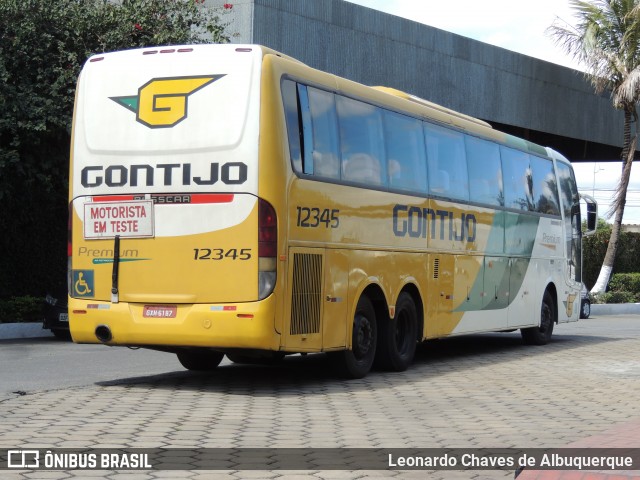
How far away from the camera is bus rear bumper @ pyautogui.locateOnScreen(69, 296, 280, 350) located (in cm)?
1166

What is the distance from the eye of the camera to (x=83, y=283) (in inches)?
495

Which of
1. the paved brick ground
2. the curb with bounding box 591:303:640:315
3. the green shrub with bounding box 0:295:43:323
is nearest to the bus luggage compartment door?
the paved brick ground

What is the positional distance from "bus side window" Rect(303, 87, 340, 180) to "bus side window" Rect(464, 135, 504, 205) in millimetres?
4379

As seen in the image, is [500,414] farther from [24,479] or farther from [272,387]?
[24,479]

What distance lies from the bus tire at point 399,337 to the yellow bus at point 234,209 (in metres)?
0.03

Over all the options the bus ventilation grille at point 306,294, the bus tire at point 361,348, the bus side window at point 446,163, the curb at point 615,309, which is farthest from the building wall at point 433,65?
the bus ventilation grille at point 306,294

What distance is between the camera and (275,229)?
11.8 m

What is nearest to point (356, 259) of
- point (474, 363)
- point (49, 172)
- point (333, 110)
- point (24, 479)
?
point (333, 110)

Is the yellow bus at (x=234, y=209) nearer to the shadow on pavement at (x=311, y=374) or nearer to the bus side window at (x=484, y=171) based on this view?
the shadow on pavement at (x=311, y=374)

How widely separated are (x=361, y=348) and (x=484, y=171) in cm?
494

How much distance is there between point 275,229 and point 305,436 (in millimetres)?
3140

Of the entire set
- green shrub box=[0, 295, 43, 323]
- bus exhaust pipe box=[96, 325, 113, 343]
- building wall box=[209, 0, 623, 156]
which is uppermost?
building wall box=[209, 0, 623, 156]

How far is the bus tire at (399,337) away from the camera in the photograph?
14.3 m

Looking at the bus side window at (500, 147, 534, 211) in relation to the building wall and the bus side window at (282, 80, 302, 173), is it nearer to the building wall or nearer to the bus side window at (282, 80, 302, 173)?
the bus side window at (282, 80, 302, 173)
